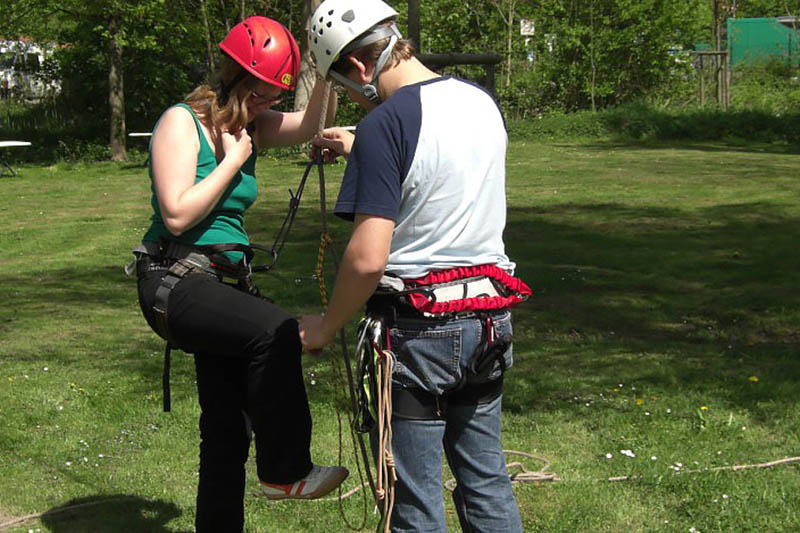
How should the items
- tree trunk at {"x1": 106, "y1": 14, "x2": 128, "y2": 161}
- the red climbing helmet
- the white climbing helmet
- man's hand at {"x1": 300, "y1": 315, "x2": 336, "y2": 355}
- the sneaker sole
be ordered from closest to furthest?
1. the white climbing helmet
2. man's hand at {"x1": 300, "y1": 315, "x2": 336, "y2": 355}
3. the red climbing helmet
4. the sneaker sole
5. tree trunk at {"x1": 106, "y1": 14, "x2": 128, "y2": 161}

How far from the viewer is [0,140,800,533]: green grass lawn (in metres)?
4.85

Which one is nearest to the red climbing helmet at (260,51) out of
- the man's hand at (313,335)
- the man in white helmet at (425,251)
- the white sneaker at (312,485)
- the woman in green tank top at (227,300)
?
the woman in green tank top at (227,300)

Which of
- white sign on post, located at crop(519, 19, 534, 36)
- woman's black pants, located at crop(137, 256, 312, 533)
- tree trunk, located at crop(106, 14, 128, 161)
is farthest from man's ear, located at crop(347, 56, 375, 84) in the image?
white sign on post, located at crop(519, 19, 534, 36)

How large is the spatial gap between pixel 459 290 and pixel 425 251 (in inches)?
6.1

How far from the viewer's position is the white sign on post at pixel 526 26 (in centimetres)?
3188

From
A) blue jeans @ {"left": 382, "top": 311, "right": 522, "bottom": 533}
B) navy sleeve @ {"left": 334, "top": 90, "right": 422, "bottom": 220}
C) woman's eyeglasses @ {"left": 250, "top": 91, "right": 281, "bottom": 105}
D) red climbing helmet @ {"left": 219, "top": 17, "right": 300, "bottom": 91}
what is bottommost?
blue jeans @ {"left": 382, "top": 311, "right": 522, "bottom": 533}

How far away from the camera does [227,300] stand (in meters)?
3.55

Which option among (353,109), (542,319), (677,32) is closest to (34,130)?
(353,109)

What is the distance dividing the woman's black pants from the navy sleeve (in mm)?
918

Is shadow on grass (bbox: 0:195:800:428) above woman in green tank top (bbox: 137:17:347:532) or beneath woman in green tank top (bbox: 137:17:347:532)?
beneath

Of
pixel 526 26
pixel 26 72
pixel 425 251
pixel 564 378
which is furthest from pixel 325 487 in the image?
pixel 26 72

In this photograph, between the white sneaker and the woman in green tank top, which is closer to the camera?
the woman in green tank top

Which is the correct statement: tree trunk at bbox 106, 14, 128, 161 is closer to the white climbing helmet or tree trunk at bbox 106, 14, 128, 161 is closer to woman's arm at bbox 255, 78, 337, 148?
woman's arm at bbox 255, 78, 337, 148

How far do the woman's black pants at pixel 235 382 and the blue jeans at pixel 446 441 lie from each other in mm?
705
